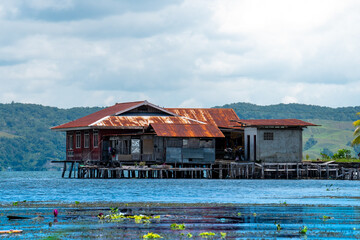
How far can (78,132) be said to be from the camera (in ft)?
299

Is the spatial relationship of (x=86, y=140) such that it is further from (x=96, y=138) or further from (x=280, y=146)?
(x=280, y=146)

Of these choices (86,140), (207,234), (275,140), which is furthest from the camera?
(86,140)

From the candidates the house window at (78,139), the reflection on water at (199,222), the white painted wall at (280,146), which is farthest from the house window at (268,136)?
the reflection on water at (199,222)

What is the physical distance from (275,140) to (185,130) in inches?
384

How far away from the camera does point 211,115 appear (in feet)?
317

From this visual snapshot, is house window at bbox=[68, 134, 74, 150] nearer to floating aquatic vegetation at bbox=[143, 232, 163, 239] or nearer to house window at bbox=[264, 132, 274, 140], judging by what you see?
house window at bbox=[264, 132, 274, 140]

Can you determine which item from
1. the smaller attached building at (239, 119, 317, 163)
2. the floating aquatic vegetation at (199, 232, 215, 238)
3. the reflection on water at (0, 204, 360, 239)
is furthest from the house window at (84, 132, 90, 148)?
the floating aquatic vegetation at (199, 232, 215, 238)

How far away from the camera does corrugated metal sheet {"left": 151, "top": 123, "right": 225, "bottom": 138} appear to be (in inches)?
3201

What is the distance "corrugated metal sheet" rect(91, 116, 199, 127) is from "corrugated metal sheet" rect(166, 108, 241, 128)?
16.7ft

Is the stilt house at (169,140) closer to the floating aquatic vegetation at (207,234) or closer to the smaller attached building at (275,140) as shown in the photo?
the smaller attached building at (275,140)

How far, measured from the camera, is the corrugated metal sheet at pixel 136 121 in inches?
3327

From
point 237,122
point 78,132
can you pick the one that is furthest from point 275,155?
point 78,132

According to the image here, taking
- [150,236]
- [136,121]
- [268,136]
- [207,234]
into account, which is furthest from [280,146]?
[150,236]

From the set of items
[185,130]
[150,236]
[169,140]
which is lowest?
[150,236]
